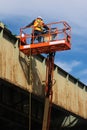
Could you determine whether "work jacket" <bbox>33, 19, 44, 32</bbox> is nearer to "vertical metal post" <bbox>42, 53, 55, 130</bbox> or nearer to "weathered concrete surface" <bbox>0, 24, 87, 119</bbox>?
"weathered concrete surface" <bbox>0, 24, 87, 119</bbox>

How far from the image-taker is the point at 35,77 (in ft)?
65.4

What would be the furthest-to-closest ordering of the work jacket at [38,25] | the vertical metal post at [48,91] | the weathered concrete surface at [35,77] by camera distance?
the work jacket at [38,25], the vertical metal post at [48,91], the weathered concrete surface at [35,77]

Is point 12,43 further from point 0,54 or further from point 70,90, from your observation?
point 70,90

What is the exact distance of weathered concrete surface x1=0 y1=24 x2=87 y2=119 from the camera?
1784 cm

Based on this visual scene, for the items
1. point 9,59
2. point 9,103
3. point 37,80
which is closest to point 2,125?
point 9,103

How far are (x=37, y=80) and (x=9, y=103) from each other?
6.52 feet

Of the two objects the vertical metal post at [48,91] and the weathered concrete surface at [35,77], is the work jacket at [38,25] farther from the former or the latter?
the vertical metal post at [48,91]

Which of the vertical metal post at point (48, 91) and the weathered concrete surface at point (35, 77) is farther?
the vertical metal post at point (48, 91)

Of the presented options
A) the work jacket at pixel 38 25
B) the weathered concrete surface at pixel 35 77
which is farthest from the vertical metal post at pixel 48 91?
the work jacket at pixel 38 25

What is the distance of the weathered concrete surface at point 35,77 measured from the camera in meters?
17.8

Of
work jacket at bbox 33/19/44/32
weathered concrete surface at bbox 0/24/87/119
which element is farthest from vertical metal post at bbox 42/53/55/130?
work jacket at bbox 33/19/44/32

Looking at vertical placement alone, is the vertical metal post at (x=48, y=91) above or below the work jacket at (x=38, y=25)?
below

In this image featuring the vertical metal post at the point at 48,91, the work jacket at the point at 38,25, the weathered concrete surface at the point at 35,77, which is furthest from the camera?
the work jacket at the point at 38,25

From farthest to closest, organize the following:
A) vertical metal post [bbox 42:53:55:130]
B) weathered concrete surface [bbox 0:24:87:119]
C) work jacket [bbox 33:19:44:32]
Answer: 1. work jacket [bbox 33:19:44:32]
2. vertical metal post [bbox 42:53:55:130]
3. weathered concrete surface [bbox 0:24:87:119]
